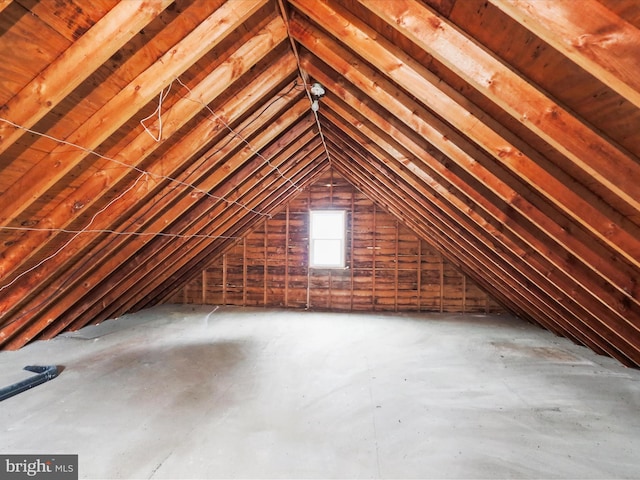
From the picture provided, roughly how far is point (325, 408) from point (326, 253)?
4672 millimetres

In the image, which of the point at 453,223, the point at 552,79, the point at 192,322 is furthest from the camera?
the point at 192,322

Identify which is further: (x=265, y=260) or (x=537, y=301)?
(x=265, y=260)

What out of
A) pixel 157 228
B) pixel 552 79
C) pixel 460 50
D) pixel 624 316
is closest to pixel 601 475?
pixel 624 316

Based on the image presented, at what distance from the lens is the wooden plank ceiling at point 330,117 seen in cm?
135

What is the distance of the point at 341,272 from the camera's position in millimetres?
6891

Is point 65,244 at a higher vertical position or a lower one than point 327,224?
lower

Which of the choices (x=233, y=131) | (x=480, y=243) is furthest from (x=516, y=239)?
(x=233, y=131)

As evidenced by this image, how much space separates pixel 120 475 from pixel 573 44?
9.64ft

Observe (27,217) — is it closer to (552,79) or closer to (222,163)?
(222,163)

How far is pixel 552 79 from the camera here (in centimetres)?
137

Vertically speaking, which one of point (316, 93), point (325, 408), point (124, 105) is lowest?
point (325, 408)

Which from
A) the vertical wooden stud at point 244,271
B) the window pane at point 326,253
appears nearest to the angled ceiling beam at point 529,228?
the window pane at point 326,253

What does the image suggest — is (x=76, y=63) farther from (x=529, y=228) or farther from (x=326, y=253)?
(x=326, y=253)

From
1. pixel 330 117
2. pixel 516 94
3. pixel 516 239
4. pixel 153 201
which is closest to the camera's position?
pixel 516 94
